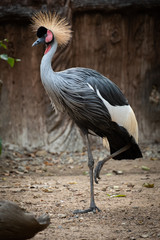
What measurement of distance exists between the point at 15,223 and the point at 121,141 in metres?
1.79

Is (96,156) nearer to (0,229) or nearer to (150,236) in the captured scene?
(150,236)

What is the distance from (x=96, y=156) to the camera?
6117 mm

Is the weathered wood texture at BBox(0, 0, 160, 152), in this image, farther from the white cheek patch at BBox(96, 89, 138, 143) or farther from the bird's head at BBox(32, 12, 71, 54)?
the white cheek patch at BBox(96, 89, 138, 143)

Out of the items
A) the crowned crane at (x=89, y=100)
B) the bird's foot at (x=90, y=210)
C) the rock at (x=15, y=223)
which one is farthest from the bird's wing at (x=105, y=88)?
the rock at (x=15, y=223)

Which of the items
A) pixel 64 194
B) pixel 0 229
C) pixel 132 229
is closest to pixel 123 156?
pixel 64 194

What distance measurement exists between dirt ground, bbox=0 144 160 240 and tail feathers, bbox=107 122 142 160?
1.32 ft

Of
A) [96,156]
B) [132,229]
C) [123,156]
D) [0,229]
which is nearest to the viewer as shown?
[0,229]

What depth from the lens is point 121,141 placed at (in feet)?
12.3

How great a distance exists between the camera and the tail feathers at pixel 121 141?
3.63 m

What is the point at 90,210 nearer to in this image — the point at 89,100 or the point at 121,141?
the point at 121,141

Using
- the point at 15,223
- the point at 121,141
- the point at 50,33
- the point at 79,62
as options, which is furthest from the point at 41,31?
the point at 79,62

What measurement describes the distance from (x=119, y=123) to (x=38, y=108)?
289cm

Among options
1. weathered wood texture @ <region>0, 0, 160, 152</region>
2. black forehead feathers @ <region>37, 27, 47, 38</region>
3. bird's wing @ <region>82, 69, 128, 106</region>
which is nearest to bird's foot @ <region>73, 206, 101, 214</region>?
bird's wing @ <region>82, 69, 128, 106</region>

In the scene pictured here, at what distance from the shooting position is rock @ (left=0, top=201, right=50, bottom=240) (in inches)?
83.7
